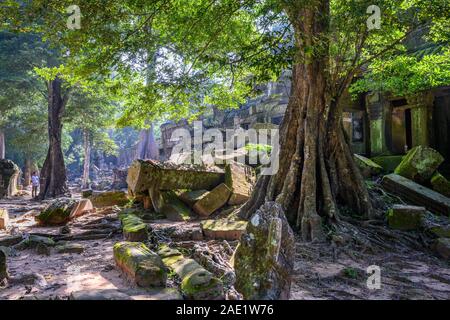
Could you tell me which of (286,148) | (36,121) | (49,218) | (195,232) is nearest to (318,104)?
(286,148)

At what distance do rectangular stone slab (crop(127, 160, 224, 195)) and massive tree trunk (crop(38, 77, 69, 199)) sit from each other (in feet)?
31.3

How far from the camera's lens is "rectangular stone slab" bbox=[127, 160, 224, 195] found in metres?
8.39

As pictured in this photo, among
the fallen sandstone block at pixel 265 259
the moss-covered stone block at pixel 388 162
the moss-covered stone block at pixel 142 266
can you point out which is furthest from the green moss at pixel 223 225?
the moss-covered stone block at pixel 388 162

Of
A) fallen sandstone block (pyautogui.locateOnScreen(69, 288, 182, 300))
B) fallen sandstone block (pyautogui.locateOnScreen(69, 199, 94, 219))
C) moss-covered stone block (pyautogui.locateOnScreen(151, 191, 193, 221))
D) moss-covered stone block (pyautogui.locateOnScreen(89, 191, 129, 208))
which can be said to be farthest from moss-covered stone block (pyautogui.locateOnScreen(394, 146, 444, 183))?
fallen sandstone block (pyautogui.locateOnScreen(69, 199, 94, 219))

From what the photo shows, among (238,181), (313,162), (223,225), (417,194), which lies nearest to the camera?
(223,225)

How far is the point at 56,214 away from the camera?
839 centimetres

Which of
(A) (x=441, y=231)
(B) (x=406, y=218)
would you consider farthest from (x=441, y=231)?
(B) (x=406, y=218)

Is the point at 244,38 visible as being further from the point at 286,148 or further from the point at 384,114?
the point at 384,114

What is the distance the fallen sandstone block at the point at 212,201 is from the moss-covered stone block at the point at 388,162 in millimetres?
5650

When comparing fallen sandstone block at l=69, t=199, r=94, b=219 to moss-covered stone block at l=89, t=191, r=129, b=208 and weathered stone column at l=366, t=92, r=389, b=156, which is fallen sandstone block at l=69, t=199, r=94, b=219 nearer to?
moss-covered stone block at l=89, t=191, r=129, b=208

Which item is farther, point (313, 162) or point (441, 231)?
point (313, 162)

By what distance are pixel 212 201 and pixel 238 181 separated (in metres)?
1.07

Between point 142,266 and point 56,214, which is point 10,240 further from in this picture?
point 142,266

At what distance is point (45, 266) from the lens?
4.64 m
